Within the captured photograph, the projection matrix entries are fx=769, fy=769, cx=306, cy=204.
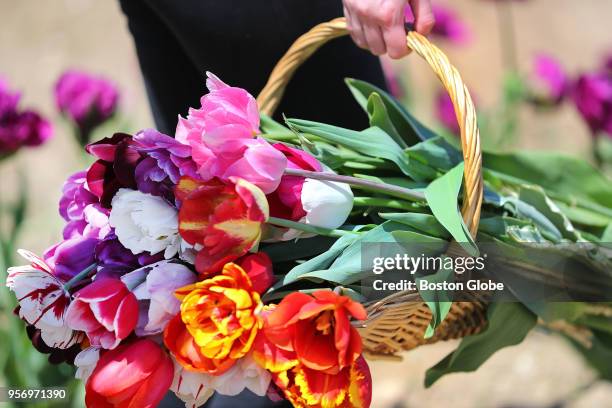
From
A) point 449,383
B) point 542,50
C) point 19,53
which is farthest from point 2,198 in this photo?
point 542,50

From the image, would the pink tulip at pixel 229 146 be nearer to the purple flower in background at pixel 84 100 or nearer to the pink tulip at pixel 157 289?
the pink tulip at pixel 157 289

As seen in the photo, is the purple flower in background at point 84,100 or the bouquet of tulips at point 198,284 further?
the purple flower in background at point 84,100

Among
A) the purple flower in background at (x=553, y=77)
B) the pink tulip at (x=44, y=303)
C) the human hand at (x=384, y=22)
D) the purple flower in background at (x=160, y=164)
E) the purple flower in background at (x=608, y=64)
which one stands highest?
the human hand at (x=384, y=22)

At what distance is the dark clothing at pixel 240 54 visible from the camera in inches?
37.3

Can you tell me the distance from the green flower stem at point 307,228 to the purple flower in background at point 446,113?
3.74ft

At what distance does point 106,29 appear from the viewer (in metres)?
3.47

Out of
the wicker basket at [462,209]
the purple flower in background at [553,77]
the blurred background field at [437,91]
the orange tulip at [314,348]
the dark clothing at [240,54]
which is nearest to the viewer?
the orange tulip at [314,348]

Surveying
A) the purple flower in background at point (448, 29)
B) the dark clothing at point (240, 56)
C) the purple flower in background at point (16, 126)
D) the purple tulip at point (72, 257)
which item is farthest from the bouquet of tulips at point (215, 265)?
the purple flower in background at point (448, 29)

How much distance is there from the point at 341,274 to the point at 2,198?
2017mm

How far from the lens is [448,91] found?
30.1 inches

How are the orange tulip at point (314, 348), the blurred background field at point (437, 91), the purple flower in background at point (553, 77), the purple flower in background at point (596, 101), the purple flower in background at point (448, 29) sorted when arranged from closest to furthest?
the orange tulip at point (314, 348)
the purple flower in background at point (596, 101)
the blurred background field at point (437, 91)
the purple flower in background at point (553, 77)
the purple flower in background at point (448, 29)

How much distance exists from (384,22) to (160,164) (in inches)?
11.2

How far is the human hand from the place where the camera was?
780mm

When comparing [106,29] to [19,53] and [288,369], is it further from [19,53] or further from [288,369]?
[288,369]
